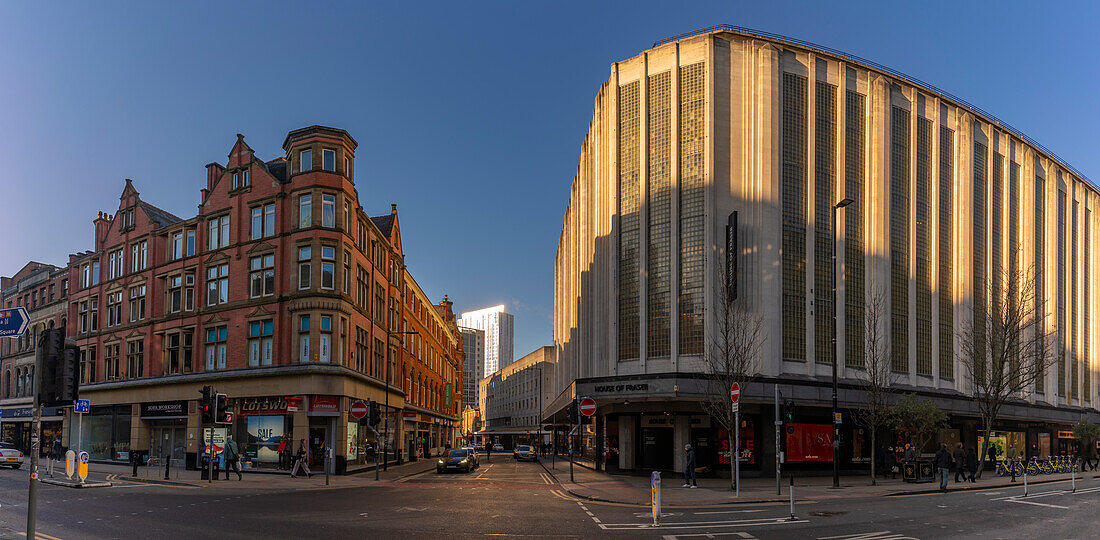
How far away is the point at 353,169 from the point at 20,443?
4273 cm

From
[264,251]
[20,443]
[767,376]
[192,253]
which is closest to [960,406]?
[767,376]

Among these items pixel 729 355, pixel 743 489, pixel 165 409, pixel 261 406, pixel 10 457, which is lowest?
pixel 10 457

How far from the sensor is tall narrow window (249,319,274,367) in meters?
39.9

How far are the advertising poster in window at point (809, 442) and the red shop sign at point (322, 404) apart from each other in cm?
2304

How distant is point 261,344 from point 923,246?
38181mm

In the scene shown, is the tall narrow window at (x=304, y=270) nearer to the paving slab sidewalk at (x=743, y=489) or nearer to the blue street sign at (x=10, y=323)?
the paving slab sidewalk at (x=743, y=489)

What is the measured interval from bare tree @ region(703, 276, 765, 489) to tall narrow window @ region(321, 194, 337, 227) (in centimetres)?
2028

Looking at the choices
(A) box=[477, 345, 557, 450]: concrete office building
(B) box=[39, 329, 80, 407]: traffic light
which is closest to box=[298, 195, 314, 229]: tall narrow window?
(B) box=[39, 329, 80, 407]: traffic light

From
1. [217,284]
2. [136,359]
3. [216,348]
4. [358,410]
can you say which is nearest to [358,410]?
[358,410]

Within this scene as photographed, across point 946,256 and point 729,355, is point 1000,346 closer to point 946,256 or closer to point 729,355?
point 946,256

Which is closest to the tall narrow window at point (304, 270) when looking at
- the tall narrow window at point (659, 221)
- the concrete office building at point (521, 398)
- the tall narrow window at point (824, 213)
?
the tall narrow window at point (659, 221)

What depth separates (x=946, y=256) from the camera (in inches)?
1820

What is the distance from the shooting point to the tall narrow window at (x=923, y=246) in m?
44.1

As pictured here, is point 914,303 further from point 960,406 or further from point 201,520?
point 201,520
